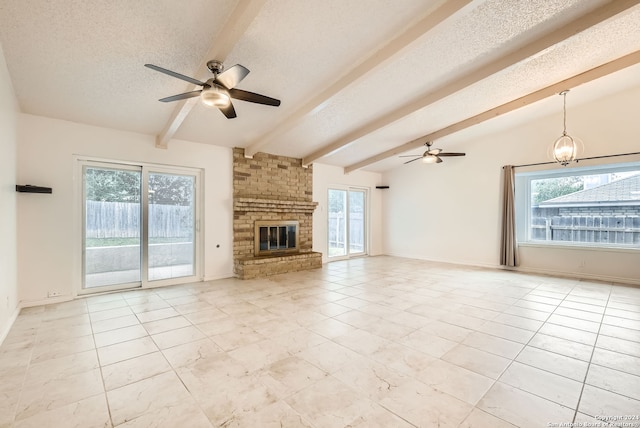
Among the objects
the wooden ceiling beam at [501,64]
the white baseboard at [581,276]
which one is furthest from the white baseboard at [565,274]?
the wooden ceiling beam at [501,64]

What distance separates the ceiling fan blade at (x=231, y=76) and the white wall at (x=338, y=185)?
4.39m

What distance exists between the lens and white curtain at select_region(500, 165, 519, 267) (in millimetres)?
6004

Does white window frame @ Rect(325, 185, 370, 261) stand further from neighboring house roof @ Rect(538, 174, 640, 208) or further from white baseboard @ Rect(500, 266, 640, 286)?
neighboring house roof @ Rect(538, 174, 640, 208)

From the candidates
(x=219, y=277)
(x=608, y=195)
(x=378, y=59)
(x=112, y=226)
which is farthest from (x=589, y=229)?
(x=112, y=226)

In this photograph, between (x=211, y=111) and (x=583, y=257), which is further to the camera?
(x=583, y=257)

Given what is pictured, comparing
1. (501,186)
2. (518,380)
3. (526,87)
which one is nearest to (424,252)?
(501,186)

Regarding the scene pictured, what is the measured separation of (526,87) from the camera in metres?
4.34

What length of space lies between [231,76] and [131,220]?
10.9 ft

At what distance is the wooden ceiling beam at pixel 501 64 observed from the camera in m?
2.83

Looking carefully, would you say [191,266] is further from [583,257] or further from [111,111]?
[583,257]

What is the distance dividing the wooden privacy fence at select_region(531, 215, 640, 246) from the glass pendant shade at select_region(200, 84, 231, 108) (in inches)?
264

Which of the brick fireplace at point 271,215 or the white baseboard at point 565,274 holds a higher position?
the brick fireplace at point 271,215

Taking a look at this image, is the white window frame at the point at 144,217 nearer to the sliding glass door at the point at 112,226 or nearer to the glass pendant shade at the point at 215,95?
the sliding glass door at the point at 112,226

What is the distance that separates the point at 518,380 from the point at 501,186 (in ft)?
17.2
